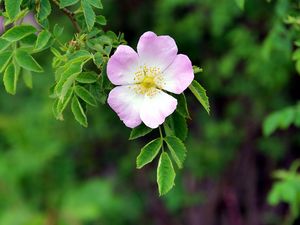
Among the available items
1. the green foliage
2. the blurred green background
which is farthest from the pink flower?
the blurred green background

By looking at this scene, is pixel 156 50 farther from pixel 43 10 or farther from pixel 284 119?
pixel 284 119

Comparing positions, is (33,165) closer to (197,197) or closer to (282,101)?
(197,197)

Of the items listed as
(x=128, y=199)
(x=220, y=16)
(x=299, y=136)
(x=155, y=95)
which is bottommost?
(x=128, y=199)

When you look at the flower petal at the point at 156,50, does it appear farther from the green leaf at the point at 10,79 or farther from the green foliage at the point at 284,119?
the green foliage at the point at 284,119

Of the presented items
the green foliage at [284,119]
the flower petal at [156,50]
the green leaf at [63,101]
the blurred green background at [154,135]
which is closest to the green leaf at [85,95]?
the green leaf at [63,101]

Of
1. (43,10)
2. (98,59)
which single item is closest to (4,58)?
(43,10)

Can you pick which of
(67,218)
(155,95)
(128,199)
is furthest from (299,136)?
(155,95)
